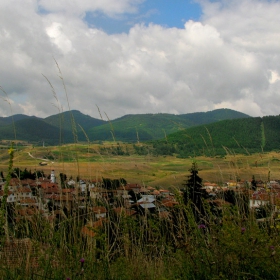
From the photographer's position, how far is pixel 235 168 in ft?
15.1

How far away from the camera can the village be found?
3.68 meters

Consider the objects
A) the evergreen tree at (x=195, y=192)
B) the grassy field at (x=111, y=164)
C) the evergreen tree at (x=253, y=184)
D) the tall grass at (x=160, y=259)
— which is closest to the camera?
the tall grass at (x=160, y=259)

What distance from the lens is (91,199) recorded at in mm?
4027

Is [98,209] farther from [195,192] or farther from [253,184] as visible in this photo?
[253,184]

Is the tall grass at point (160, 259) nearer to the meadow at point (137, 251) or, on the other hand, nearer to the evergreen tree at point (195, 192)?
the meadow at point (137, 251)

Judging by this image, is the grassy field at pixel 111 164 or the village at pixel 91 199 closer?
the village at pixel 91 199

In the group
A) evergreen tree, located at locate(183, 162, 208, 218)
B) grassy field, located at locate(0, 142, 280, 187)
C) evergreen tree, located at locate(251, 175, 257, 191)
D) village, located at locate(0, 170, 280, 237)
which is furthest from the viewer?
evergreen tree, located at locate(251, 175, 257, 191)

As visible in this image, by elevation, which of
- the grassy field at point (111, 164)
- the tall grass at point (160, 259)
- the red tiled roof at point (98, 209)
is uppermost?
the grassy field at point (111, 164)

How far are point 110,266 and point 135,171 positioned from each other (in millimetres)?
1942

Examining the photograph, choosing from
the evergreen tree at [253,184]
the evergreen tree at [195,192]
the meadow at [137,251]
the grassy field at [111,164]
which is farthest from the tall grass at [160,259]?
the evergreen tree at [253,184]

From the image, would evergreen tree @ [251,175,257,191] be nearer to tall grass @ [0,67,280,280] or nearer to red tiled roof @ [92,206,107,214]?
tall grass @ [0,67,280,280]

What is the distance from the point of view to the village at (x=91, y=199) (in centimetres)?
368

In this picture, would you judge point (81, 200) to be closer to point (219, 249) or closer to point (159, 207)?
point (159, 207)

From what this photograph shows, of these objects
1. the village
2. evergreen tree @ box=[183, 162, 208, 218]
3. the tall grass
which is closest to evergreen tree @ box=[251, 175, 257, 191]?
the village
